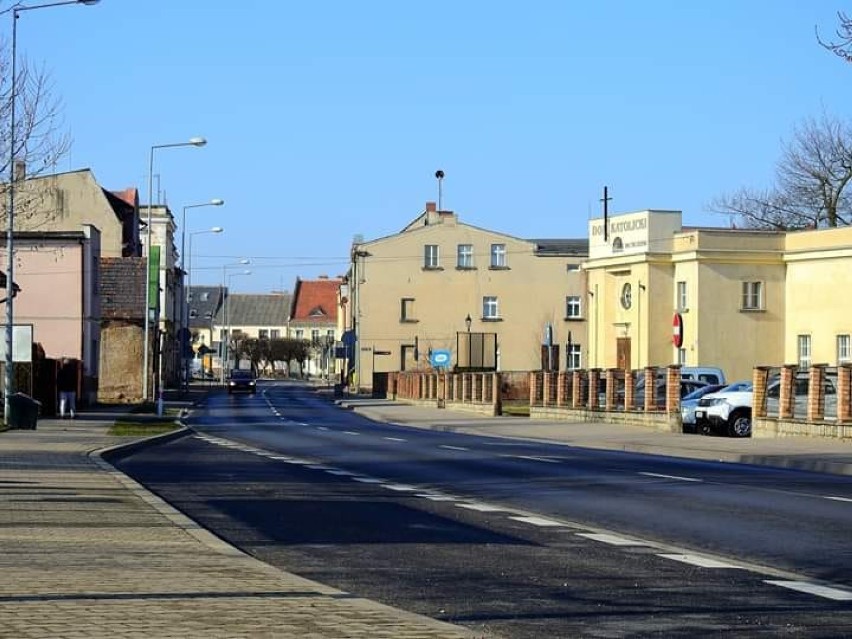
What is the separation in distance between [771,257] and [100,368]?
32520 millimetres

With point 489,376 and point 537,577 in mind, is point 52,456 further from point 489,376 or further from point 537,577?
point 489,376

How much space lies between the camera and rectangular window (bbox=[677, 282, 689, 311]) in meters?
74.8

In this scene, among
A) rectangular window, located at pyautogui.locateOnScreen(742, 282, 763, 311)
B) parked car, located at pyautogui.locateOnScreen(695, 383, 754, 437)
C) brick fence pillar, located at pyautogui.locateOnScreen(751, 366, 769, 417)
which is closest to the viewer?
brick fence pillar, located at pyautogui.locateOnScreen(751, 366, 769, 417)

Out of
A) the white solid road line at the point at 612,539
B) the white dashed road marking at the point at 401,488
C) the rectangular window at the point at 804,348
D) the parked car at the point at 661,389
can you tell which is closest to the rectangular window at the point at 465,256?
the rectangular window at the point at 804,348

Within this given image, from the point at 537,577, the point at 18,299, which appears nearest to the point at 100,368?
the point at 18,299

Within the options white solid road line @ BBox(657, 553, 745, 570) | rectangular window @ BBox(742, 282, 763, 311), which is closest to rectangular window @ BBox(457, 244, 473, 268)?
rectangular window @ BBox(742, 282, 763, 311)

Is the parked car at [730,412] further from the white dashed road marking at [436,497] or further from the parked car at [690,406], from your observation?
the white dashed road marking at [436,497]

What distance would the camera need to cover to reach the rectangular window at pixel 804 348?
2840 inches

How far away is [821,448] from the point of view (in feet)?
98.9

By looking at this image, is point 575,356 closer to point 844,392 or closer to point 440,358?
point 440,358

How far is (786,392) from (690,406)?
756 centimetres

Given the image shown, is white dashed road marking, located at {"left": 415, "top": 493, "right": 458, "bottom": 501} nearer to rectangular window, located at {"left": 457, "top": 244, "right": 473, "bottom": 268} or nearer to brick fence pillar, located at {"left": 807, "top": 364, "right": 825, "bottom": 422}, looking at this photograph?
brick fence pillar, located at {"left": 807, "top": 364, "right": 825, "bottom": 422}

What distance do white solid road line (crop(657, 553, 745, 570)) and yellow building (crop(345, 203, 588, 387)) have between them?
3642 inches

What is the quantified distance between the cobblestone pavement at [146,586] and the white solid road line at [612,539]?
134 inches
